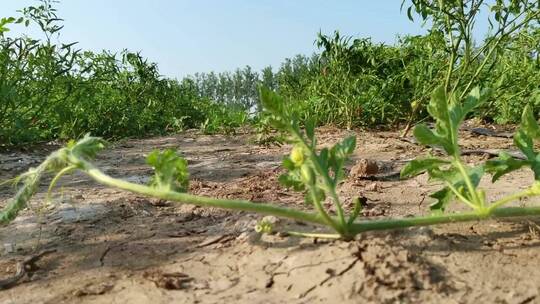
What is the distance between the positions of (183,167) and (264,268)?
0.36m

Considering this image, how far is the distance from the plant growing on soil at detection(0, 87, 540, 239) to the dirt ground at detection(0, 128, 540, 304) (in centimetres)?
9

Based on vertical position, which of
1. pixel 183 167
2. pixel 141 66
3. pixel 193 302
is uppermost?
pixel 141 66

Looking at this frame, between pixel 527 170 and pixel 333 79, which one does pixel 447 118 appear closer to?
pixel 527 170

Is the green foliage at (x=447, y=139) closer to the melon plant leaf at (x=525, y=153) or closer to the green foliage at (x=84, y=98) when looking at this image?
the melon plant leaf at (x=525, y=153)

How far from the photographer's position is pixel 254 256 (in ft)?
5.23

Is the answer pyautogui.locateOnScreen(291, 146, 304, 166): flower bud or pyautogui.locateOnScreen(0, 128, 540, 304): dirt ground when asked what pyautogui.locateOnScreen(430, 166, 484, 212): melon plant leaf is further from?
pyautogui.locateOnScreen(291, 146, 304, 166): flower bud

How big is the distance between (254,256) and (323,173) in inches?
13.0

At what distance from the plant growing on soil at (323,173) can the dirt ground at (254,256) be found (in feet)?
0.30

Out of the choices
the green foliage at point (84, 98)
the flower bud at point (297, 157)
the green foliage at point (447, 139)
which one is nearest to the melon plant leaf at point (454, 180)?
the green foliage at point (447, 139)

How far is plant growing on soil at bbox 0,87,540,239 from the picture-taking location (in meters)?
1.43

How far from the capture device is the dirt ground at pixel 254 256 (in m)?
1.37

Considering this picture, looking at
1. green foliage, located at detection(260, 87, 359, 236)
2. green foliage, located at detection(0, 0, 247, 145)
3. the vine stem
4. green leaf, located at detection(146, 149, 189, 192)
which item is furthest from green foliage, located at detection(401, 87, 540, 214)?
green foliage, located at detection(0, 0, 247, 145)

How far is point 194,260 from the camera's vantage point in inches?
65.3

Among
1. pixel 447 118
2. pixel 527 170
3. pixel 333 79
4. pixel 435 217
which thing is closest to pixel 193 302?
pixel 435 217
